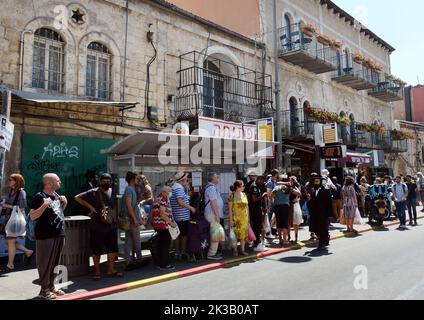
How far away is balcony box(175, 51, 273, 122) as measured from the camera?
44.3 feet

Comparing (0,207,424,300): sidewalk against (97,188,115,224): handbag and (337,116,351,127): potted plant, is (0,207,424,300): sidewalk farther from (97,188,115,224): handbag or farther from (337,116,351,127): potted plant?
(337,116,351,127): potted plant

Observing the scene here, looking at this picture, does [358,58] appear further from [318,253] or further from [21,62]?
[21,62]

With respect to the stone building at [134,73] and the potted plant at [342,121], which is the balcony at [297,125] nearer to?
the stone building at [134,73]

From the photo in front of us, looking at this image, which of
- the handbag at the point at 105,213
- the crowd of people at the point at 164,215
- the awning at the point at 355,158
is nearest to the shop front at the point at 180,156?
the crowd of people at the point at 164,215

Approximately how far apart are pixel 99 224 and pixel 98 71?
21.3 feet

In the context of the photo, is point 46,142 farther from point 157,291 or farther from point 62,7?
point 157,291

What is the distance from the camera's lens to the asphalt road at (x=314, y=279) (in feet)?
17.9

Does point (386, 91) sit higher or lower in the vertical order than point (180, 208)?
higher

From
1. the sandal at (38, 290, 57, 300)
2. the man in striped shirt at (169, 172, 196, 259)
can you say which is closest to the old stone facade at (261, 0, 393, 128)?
the man in striped shirt at (169, 172, 196, 259)

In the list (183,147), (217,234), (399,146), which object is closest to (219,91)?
(183,147)

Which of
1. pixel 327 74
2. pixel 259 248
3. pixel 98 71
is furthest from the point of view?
pixel 327 74

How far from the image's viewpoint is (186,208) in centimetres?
776

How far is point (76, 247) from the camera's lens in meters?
6.61

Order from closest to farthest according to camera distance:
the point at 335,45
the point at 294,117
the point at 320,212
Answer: the point at 320,212
the point at 294,117
the point at 335,45
